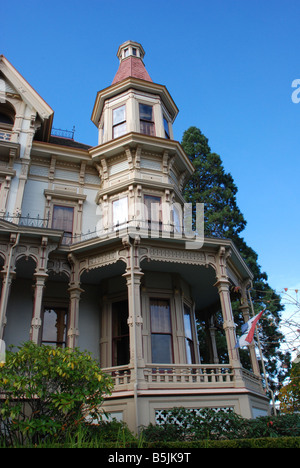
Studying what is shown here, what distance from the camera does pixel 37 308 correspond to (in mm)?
10945

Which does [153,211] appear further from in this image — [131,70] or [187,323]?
[131,70]

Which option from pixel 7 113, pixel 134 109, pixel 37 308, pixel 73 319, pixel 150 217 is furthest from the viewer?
pixel 134 109

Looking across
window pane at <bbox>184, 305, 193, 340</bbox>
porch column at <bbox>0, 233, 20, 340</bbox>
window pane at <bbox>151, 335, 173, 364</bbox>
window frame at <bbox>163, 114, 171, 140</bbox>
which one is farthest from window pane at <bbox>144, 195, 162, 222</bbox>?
porch column at <bbox>0, 233, 20, 340</bbox>

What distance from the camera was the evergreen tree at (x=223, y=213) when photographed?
72.8ft

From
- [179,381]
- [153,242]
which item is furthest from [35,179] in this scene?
[179,381]

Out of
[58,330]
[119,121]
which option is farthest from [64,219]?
[119,121]

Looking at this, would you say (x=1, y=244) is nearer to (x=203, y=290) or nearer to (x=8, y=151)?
(x=8, y=151)

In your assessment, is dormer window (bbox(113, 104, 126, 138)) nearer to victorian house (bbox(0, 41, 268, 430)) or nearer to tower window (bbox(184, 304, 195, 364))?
victorian house (bbox(0, 41, 268, 430))

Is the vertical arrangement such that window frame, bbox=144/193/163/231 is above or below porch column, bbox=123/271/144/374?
above

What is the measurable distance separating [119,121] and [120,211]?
4.57 meters

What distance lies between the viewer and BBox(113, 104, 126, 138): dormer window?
16656 mm

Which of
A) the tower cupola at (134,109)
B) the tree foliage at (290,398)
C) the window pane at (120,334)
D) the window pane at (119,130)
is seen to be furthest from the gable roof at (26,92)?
the tree foliage at (290,398)

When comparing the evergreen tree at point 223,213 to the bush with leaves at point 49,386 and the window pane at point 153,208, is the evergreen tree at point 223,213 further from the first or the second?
the bush with leaves at point 49,386

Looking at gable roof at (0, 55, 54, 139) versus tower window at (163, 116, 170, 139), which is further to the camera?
tower window at (163, 116, 170, 139)
